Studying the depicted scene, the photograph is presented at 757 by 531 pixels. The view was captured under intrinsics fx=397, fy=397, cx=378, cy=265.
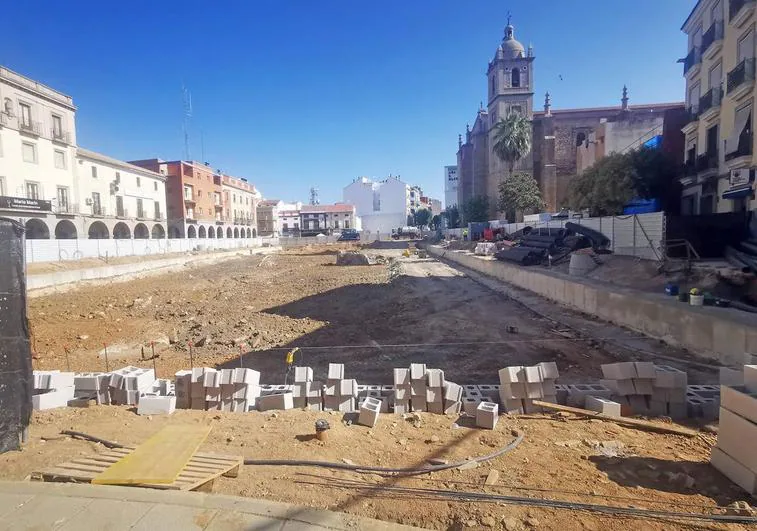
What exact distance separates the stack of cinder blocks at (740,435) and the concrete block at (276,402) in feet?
16.1

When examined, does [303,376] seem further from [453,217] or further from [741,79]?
[453,217]

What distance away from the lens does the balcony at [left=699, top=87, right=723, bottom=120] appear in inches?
844

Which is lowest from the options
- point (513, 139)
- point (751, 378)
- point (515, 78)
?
point (751, 378)

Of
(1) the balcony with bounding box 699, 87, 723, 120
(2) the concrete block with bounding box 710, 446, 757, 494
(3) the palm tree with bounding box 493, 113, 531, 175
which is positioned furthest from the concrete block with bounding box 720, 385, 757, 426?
(3) the palm tree with bounding box 493, 113, 531, 175

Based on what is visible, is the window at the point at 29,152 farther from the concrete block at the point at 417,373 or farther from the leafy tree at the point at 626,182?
the leafy tree at the point at 626,182

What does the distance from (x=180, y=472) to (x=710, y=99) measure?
1171 inches

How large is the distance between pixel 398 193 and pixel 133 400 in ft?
392

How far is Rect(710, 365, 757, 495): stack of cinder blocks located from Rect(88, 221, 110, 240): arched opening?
47.6 meters

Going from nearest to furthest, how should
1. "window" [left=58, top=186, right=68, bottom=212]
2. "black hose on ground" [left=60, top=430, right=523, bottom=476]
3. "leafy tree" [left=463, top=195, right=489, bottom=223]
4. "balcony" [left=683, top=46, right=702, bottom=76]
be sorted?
"black hose on ground" [left=60, top=430, right=523, bottom=476], "balcony" [left=683, top=46, right=702, bottom=76], "window" [left=58, top=186, right=68, bottom=212], "leafy tree" [left=463, top=195, right=489, bottom=223]

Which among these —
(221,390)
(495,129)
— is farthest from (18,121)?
(495,129)

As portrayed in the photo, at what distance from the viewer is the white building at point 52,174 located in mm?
30562

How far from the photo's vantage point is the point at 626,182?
22438 millimetres

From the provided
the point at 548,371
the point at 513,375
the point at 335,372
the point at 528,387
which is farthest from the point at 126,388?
the point at 548,371

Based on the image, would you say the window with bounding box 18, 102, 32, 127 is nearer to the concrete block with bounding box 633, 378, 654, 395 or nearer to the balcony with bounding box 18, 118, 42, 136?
the balcony with bounding box 18, 118, 42, 136
